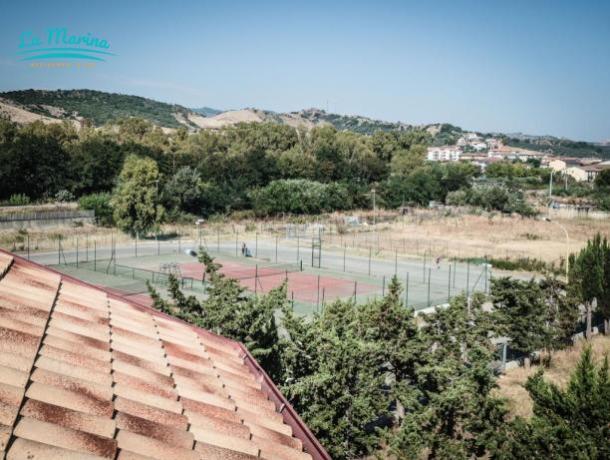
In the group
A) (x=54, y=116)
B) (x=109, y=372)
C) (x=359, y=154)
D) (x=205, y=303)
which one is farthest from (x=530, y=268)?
(x=54, y=116)

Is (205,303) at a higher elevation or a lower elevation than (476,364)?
higher

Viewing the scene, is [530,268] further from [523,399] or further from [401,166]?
[401,166]

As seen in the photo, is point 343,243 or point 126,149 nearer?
point 343,243

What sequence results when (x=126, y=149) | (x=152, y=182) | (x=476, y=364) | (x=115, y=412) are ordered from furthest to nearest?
(x=126, y=149) < (x=152, y=182) < (x=476, y=364) < (x=115, y=412)

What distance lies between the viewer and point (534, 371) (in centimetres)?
2272

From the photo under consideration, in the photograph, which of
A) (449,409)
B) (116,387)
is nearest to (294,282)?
(449,409)

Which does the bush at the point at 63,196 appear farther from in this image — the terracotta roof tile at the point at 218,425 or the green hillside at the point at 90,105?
the green hillside at the point at 90,105

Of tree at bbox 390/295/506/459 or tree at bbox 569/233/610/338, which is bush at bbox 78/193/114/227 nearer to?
tree at bbox 569/233/610/338

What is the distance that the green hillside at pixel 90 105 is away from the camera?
5955 inches

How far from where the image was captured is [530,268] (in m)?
44.0

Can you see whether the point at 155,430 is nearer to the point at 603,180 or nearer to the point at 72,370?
the point at 72,370

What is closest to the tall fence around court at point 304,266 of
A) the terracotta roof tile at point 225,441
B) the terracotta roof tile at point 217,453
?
the terracotta roof tile at point 225,441

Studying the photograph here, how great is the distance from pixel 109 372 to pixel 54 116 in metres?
160

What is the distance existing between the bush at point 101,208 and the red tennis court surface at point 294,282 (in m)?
19.3
